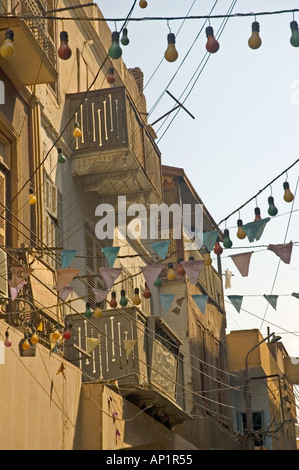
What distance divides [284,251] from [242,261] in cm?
50

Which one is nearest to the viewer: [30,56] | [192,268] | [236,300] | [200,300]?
[192,268]

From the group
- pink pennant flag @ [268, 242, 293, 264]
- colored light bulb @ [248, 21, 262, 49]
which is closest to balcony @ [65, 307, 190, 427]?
pink pennant flag @ [268, 242, 293, 264]

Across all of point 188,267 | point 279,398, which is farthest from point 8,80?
point 279,398

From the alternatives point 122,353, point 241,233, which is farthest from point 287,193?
point 122,353

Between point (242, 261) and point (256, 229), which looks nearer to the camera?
point (256, 229)

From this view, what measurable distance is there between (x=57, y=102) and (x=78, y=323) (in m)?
3.97

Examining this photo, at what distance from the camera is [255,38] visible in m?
7.31

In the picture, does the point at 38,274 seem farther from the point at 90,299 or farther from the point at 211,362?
the point at 211,362

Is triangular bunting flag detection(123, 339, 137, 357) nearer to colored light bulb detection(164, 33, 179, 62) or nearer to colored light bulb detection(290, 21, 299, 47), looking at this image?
colored light bulb detection(164, 33, 179, 62)

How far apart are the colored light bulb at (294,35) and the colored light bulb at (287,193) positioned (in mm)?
2633

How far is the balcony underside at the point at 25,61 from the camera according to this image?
12047 millimetres

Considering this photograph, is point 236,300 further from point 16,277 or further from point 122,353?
point 122,353

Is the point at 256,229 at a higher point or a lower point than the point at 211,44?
lower

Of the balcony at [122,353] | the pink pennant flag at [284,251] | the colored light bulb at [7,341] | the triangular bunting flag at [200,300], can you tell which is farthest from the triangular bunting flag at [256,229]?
the balcony at [122,353]
